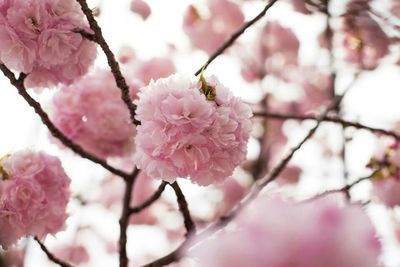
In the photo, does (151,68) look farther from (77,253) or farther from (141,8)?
(77,253)

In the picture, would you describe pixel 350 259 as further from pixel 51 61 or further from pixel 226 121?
pixel 51 61

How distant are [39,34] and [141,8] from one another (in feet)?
2.78

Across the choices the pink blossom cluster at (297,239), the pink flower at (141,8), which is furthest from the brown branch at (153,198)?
the pink flower at (141,8)

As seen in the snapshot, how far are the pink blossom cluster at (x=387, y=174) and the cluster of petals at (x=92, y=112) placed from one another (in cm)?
63

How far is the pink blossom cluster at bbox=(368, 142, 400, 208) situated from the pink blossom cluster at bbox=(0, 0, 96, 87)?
31.4 inches

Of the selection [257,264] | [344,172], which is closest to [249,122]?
[257,264]

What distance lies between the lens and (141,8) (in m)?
1.91

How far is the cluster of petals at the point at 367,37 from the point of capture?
1.63 m

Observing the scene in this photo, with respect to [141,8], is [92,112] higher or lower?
lower

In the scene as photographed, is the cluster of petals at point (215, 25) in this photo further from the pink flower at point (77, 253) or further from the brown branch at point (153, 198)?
the brown branch at point (153, 198)

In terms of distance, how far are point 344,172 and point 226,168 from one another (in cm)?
74

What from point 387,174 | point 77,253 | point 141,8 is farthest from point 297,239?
point 77,253

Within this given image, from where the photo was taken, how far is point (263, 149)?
8.38 ft

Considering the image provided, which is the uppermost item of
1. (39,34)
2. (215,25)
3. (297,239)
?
(215,25)
